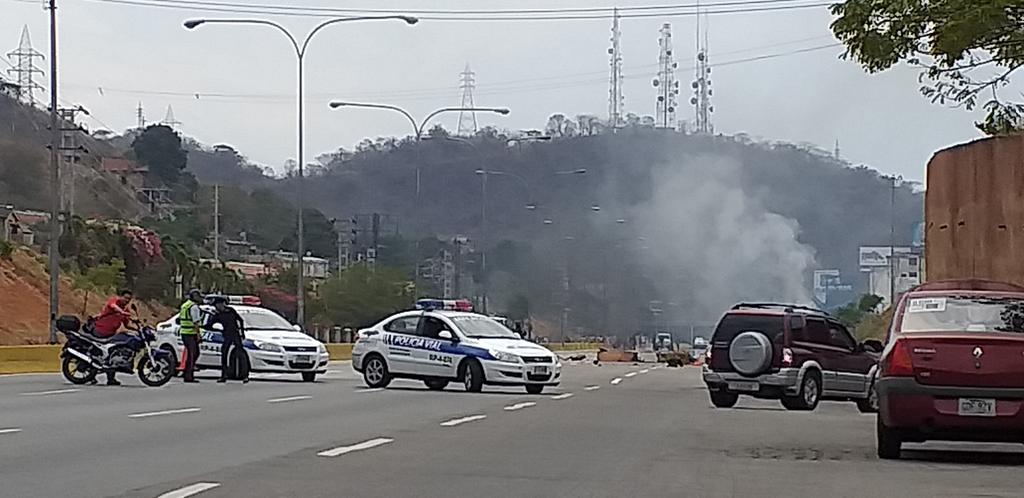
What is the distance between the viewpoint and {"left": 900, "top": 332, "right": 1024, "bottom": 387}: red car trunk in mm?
14711

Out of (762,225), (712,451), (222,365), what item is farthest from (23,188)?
(712,451)

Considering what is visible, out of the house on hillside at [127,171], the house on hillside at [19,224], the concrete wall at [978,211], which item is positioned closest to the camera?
the concrete wall at [978,211]

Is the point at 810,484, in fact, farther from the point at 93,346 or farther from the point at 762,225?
the point at 762,225

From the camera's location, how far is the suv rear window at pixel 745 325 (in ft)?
92.2

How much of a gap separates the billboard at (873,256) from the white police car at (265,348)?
58208 mm

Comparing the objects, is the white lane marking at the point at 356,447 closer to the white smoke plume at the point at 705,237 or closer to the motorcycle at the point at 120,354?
the motorcycle at the point at 120,354

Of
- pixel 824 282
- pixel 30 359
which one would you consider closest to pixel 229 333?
pixel 30 359

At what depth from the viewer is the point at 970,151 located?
32.8 m

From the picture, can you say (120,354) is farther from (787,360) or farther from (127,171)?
(127,171)

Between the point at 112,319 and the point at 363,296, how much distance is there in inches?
1582

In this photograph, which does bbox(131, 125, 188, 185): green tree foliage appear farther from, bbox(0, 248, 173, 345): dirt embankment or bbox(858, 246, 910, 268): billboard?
bbox(858, 246, 910, 268): billboard

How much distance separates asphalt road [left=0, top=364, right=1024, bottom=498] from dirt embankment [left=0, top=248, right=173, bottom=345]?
37.7 m

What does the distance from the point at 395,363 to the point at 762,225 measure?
171 feet

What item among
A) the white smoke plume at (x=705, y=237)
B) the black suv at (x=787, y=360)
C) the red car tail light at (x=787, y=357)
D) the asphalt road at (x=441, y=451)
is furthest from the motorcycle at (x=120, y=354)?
the white smoke plume at (x=705, y=237)
